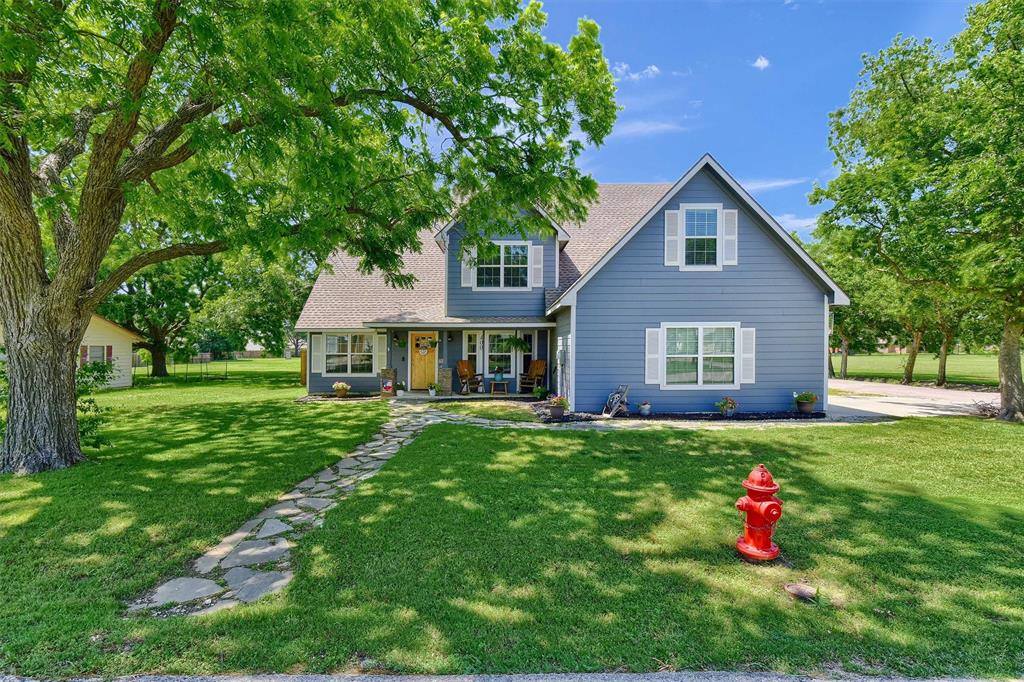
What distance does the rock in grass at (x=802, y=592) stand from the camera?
3.27 metres

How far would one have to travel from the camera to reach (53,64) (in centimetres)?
507

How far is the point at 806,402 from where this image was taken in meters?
11.3

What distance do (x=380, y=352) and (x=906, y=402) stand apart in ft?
61.5

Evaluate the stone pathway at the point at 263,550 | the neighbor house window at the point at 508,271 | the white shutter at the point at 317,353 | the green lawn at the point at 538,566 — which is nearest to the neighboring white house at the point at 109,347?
the white shutter at the point at 317,353

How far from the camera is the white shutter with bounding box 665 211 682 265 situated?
11.4 m

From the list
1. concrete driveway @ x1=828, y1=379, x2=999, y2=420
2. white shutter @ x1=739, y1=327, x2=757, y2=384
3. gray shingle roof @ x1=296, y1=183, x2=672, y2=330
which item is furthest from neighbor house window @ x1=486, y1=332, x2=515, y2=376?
concrete driveway @ x1=828, y1=379, x2=999, y2=420

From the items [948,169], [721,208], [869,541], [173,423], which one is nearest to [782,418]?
[721,208]

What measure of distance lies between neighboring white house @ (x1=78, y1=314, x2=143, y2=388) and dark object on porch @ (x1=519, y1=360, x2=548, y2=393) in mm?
17634

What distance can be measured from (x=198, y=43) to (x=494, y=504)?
6319 millimetres

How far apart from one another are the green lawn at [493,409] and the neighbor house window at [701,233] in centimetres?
600

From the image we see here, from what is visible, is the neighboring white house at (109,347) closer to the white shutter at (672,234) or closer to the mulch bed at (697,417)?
the mulch bed at (697,417)

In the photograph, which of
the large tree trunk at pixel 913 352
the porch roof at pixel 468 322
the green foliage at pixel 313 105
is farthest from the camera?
the large tree trunk at pixel 913 352

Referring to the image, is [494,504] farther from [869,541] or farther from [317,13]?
[317,13]

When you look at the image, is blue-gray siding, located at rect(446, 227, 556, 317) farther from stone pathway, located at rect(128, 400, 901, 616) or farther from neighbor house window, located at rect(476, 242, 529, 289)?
stone pathway, located at rect(128, 400, 901, 616)
